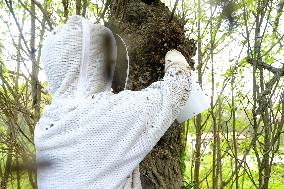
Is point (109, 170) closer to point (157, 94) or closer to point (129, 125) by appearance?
point (129, 125)

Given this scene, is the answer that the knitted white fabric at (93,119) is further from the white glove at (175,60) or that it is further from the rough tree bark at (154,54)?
the rough tree bark at (154,54)

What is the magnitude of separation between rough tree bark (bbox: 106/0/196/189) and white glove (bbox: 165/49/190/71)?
101mm

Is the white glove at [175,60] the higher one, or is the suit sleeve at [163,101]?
the white glove at [175,60]

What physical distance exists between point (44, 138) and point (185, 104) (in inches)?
Answer: 23.5

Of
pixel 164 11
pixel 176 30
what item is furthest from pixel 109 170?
pixel 164 11

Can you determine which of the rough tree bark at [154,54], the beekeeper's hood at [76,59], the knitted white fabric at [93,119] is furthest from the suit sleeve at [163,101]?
the rough tree bark at [154,54]

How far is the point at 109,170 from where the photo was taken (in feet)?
4.54

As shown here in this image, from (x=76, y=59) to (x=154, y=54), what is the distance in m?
0.47

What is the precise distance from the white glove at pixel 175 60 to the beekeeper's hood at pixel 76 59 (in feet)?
0.94

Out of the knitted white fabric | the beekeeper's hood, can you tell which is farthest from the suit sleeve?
the beekeeper's hood

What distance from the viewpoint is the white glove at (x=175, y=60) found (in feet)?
4.85

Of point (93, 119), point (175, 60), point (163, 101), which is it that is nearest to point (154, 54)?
point (175, 60)

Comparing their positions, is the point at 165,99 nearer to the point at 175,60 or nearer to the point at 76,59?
the point at 175,60

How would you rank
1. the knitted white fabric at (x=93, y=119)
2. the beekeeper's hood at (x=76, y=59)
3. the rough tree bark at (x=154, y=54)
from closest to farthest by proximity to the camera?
the knitted white fabric at (x=93, y=119) → the beekeeper's hood at (x=76, y=59) → the rough tree bark at (x=154, y=54)
